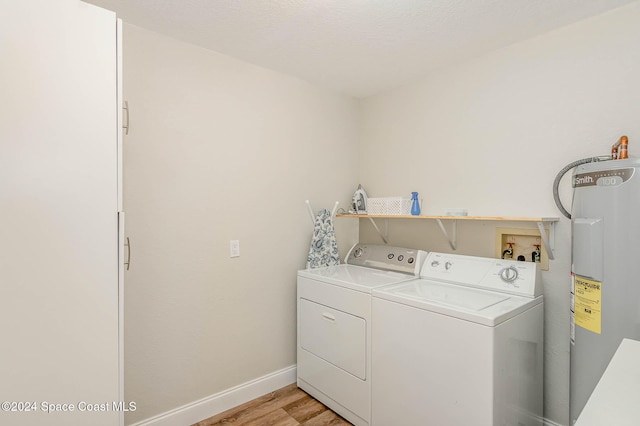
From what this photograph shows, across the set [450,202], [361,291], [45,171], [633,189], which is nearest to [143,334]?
[45,171]

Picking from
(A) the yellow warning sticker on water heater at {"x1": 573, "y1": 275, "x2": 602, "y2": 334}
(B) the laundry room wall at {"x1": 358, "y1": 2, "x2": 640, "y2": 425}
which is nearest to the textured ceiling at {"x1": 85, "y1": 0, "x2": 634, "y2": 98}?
(B) the laundry room wall at {"x1": 358, "y1": 2, "x2": 640, "y2": 425}

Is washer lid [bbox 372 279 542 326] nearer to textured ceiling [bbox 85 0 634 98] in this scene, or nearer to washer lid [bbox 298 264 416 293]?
A: washer lid [bbox 298 264 416 293]

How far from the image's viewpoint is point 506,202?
2.03 m

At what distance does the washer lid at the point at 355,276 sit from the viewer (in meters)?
2.02

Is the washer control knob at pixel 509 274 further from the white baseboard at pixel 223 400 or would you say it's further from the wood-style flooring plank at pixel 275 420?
the white baseboard at pixel 223 400

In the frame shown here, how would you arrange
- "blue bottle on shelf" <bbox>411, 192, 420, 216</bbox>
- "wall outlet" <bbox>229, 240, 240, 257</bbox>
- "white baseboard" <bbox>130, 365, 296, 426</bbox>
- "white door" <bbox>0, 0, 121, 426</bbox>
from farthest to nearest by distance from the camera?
"blue bottle on shelf" <bbox>411, 192, 420, 216</bbox> → "wall outlet" <bbox>229, 240, 240, 257</bbox> → "white baseboard" <bbox>130, 365, 296, 426</bbox> → "white door" <bbox>0, 0, 121, 426</bbox>

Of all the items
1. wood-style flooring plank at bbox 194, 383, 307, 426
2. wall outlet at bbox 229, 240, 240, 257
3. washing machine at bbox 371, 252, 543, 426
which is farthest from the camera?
wall outlet at bbox 229, 240, 240, 257

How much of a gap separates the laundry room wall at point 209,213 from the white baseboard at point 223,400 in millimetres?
34

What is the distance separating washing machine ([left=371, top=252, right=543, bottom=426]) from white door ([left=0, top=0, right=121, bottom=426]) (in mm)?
1278

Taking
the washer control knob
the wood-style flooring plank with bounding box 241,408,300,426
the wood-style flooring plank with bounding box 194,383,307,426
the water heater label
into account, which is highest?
the water heater label

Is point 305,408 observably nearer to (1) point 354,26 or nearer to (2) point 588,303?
(2) point 588,303

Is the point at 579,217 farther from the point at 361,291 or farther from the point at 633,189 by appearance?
the point at 361,291

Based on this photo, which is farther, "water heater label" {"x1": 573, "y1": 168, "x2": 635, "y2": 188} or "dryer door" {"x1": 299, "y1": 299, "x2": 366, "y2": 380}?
"dryer door" {"x1": 299, "y1": 299, "x2": 366, "y2": 380}

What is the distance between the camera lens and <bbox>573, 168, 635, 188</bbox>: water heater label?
134cm
